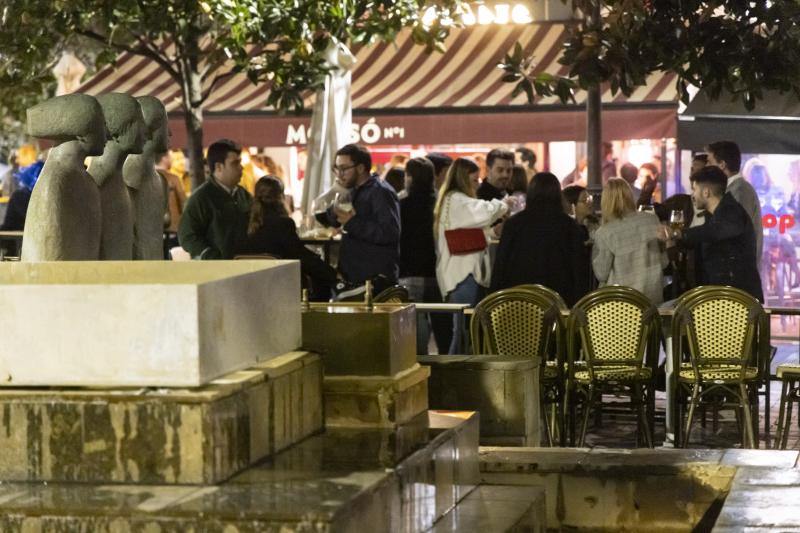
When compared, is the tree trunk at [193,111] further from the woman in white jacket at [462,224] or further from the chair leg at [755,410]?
the chair leg at [755,410]

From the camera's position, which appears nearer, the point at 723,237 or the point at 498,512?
the point at 498,512

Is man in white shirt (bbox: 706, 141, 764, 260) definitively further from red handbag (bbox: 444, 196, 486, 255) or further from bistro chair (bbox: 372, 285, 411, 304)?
bistro chair (bbox: 372, 285, 411, 304)

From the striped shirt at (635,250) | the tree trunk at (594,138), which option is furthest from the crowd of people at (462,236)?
the tree trunk at (594,138)

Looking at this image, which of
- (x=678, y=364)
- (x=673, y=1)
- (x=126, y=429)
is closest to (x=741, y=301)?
(x=678, y=364)

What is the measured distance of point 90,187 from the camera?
6914 millimetres

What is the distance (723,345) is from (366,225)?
3.01 meters

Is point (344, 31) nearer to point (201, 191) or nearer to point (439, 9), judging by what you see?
point (439, 9)

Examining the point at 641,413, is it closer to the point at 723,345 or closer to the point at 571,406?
the point at 571,406

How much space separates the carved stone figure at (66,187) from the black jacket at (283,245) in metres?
4.97

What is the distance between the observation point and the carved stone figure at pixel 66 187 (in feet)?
22.1

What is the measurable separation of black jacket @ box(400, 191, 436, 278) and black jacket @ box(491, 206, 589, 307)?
1258 mm

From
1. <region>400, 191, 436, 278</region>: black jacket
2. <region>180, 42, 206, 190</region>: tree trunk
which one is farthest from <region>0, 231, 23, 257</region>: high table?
<region>400, 191, 436, 278</region>: black jacket

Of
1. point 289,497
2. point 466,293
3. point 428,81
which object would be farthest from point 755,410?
point 428,81

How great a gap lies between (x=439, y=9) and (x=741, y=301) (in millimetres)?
3810
